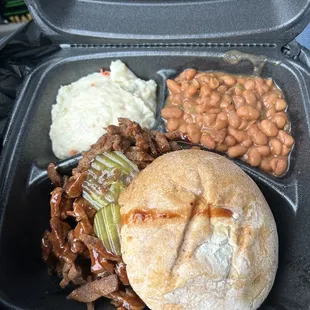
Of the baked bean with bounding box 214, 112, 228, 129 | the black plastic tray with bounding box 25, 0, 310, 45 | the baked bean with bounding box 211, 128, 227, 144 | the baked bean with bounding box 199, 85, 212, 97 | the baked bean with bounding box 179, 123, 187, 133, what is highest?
the black plastic tray with bounding box 25, 0, 310, 45

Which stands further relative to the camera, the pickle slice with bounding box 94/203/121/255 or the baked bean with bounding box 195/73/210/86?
the baked bean with bounding box 195/73/210/86

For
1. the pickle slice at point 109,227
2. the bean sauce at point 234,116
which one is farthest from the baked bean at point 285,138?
the pickle slice at point 109,227

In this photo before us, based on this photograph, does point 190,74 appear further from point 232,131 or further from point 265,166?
point 265,166

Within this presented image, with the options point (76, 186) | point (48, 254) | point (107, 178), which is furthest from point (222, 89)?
point (48, 254)

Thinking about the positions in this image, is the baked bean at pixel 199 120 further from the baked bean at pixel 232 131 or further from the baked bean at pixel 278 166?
the baked bean at pixel 278 166

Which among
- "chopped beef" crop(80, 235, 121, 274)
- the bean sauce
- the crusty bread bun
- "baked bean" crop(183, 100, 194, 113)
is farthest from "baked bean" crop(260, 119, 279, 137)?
"chopped beef" crop(80, 235, 121, 274)

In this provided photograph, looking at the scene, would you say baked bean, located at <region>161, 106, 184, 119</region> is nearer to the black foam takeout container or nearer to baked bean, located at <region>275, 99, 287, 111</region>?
the black foam takeout container
